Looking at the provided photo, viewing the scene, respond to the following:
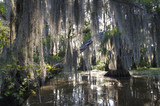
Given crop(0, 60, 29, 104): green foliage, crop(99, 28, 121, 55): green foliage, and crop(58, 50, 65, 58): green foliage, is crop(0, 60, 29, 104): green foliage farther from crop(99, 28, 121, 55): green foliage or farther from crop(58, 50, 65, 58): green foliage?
crop(99, 28, 121, 55): green foliage

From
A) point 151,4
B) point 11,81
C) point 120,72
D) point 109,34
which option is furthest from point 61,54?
point 120,72

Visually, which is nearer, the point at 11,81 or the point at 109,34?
the point at 11,81

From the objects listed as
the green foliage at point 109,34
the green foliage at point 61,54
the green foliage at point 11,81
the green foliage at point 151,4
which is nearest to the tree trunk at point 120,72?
the green foliage at point 109,34

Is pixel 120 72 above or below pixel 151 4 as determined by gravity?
below

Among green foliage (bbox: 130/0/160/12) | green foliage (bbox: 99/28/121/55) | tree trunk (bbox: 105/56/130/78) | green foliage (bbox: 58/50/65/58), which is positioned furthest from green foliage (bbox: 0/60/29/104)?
tree trunk (bbox: 105/56/130/78)

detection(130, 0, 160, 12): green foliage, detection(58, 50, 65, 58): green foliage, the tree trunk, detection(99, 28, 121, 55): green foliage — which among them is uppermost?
detection(99, 28, 121, 55): green foliage

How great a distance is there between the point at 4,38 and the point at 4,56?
81 centimetres

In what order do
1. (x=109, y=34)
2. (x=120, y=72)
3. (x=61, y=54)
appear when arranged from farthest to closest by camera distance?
(x=120, y=72)
(x=109, y=34)
(x=61, y=54)

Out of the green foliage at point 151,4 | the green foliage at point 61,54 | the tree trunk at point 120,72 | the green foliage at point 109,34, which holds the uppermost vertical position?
the green foliage at point 109,34

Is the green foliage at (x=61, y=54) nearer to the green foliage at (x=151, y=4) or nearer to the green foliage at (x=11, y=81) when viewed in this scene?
the green foliage at (x=11, y=81)

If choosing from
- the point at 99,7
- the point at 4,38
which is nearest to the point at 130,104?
the point at 99,7

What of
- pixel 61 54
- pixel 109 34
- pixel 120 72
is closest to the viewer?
pixel 61 54

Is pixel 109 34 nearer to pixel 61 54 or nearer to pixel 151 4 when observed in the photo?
pixel 61 54

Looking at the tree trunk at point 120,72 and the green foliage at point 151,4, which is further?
the tree trunk at point 120,72
